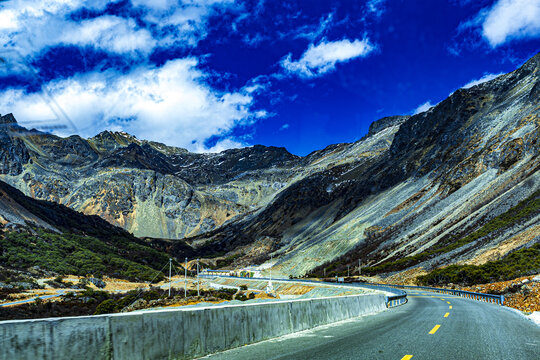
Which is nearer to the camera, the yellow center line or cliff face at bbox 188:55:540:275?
the yellow center line

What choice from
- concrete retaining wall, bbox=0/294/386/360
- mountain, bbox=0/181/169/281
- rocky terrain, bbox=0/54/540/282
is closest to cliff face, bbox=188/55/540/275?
rocky terrain, bbox=0/54/540/282

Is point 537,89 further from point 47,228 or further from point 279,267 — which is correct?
point 47,228

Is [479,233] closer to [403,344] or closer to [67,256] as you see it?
[403,344]

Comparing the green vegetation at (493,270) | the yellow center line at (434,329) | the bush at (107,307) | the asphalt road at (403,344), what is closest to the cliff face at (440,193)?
the green vegetation at (493,270)

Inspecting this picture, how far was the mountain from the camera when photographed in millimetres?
64562

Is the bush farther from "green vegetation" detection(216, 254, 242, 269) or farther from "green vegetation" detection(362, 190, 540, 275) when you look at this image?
"green vegetation" detection(216, 254, 242, 269)

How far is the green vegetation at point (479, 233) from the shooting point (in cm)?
6662

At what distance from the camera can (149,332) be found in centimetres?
674

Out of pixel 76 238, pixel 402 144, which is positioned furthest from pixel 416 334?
pixel 402 144

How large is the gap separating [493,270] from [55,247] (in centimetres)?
7537

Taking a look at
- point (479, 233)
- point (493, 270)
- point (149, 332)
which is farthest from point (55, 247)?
point (479, 233)

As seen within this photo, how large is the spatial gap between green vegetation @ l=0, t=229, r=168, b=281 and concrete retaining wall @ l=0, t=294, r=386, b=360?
210ft

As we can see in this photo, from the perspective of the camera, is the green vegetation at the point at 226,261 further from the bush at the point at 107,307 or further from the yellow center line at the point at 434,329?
the yellow center line at the point at 434,329

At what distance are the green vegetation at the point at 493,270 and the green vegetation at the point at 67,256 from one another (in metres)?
58.6
